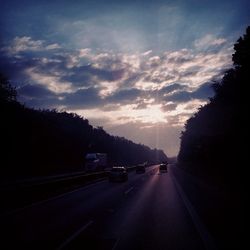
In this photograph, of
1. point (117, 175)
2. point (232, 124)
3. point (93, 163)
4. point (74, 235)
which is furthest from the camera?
point (93, 163)

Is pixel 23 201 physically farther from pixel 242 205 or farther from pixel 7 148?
pixel 7 148

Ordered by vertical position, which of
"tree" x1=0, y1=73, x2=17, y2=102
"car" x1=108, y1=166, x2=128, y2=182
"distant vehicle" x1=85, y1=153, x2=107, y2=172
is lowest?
"car" x1=108, y1=166, x2=128, y2=182

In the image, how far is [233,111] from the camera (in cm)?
2789

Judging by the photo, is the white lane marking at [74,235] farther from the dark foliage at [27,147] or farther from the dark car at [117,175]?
the dark foliage at [27,147]

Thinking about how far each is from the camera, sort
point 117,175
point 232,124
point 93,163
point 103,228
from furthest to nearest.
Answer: point 93,163 → point 117,175 → point 232,124 → point 103,228

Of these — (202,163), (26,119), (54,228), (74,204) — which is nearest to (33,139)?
(26,119)

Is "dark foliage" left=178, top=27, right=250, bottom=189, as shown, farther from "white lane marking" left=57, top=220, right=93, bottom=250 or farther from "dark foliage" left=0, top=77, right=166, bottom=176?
"dark foliage" left=0, top=77, right=166, bottom=176

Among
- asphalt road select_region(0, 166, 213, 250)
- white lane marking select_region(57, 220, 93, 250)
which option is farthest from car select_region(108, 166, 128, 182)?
white lane marking select_region(57, 220, 93, 250)

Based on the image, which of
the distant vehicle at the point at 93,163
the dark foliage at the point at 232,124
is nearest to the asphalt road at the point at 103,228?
the dark foliage at the point at 232,124

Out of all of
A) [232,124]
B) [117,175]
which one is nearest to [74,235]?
[232,124]

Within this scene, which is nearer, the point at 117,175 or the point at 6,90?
the point at 117,175

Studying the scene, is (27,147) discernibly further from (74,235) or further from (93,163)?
(74,235)

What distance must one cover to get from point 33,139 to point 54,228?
5999cm

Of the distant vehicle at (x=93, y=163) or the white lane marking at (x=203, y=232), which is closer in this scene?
the white lane marking at (x=203, y=232)
